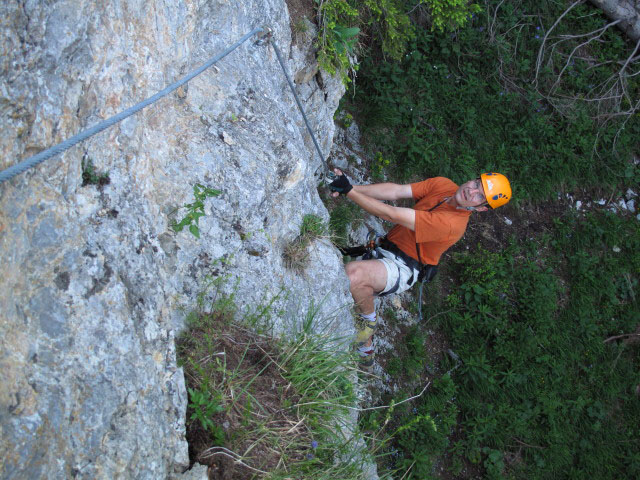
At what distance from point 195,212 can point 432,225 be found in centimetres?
230

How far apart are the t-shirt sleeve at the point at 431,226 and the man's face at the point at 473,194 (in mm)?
231

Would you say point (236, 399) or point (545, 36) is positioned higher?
point (236, 399)

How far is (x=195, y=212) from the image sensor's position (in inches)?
113

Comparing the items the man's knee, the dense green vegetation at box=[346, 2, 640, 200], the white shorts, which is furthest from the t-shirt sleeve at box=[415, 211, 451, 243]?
the dense green vegetation at box=[346, 2, 640, 200]

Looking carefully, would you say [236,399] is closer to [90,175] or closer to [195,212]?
[195,212]

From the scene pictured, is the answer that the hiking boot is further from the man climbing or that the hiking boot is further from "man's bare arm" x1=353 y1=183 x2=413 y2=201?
"man's bare arm" x1=353 y1=183 x2=413 y2=201

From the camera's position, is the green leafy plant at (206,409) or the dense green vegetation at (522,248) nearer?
the green leafy plant at (206,409)

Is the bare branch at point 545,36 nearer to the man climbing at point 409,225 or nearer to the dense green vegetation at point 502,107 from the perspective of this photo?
the dense green vegetation at point 502,107

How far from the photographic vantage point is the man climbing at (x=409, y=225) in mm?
4430

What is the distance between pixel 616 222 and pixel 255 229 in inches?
239

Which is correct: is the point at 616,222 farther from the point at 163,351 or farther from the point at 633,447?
the point at 163,351

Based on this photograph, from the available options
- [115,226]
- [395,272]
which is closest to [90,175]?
[115,226]

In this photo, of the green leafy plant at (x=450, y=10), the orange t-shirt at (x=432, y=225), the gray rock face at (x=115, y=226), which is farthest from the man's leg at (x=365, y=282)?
the green leafy plant at (x=450, y=10)

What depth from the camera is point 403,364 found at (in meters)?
5.73
